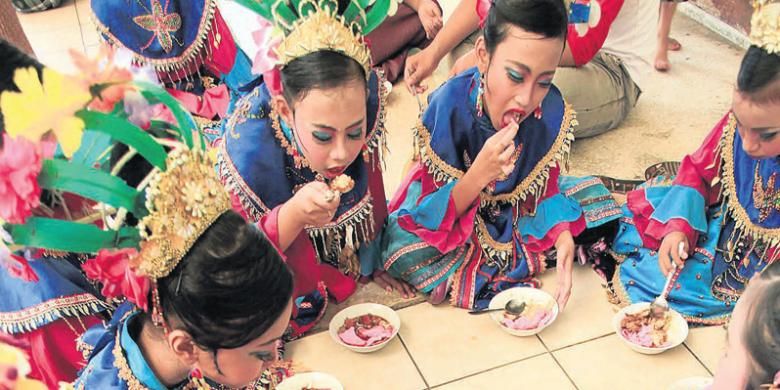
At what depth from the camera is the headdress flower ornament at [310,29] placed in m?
1.88

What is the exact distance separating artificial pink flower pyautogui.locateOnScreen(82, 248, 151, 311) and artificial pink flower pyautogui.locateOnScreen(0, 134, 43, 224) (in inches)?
A: 7.2

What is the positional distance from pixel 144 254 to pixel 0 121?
0.37 m

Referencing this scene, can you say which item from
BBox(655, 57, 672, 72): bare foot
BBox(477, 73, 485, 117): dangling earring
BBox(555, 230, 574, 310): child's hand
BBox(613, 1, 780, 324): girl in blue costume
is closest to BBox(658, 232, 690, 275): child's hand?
BBox(613, 1, 780, 324): girl in blue costume

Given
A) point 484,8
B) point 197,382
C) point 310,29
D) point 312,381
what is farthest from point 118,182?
point 484,8

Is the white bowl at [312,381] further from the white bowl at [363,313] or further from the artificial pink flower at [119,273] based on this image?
the artificial pink flower at [119,273]

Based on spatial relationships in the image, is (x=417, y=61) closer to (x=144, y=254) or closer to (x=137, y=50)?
(x=137, y=50)

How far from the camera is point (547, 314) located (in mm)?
2283

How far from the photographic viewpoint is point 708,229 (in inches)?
91.7

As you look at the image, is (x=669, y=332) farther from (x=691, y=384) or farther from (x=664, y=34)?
(x=664, y=34)

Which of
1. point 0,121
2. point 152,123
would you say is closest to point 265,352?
point 152,123

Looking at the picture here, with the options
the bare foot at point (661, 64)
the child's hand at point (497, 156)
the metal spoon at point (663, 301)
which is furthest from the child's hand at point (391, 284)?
the bare foot at point (661, 64)

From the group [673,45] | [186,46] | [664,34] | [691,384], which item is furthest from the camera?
[673,45]

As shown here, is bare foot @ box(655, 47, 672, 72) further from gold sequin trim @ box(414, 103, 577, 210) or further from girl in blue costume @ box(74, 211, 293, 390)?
girl in blue costume @ box(74, 211, 293, 390)

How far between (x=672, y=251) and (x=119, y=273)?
1620mm
